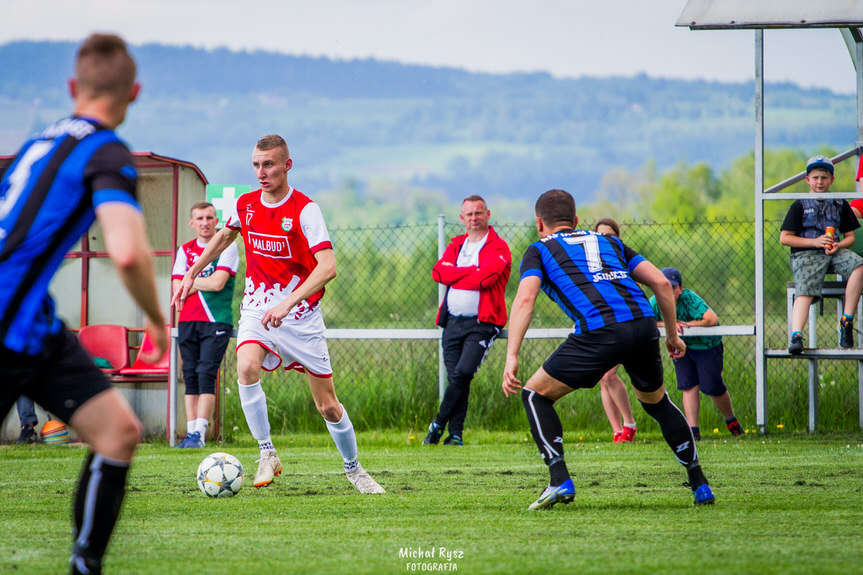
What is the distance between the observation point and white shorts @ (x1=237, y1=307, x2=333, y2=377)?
6105 mm

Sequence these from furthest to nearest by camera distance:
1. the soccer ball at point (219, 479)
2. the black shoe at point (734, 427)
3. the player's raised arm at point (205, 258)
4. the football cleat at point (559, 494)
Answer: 1. the black shoe at point (734, 427)
2. the player's raised arm at point (205, 258)
3. the soccer ball at point (219, 479)
4. the football cleat at point (559, 494)

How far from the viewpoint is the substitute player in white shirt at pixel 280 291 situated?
6.09 m

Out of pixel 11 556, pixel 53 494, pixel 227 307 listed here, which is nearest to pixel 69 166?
pixel 11 556

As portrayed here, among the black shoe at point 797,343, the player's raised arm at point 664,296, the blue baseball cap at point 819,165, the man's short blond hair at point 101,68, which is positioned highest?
the blue baseball cap at point 819,165

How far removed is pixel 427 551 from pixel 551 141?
120526mm

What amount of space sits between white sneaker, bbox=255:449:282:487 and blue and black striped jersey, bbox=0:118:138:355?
3.34 metres

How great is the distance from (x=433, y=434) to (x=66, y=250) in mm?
6537

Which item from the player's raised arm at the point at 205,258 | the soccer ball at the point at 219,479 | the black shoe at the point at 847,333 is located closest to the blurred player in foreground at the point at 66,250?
the soccer ball at the point at 219,479

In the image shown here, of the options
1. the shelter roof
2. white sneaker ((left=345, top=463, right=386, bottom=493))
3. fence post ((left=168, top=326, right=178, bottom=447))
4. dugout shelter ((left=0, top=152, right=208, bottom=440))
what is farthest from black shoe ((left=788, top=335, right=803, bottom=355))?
dugout shelter ((left=0, top=152, right=208, bottom=440))

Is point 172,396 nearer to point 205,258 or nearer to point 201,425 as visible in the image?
point 201,425

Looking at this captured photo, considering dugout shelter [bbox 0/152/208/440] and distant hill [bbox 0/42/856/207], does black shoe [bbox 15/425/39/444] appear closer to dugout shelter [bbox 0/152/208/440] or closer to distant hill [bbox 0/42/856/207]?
A: dugout shelter [bbox 0/152/208/440]

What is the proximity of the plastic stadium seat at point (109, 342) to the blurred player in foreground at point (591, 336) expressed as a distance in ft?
21.6

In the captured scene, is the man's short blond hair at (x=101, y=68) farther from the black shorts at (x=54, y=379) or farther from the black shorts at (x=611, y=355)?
the black shorts at (x=611, y=355)

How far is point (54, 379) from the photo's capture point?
3.14 meters
